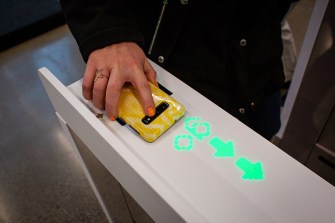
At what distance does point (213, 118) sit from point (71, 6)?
35 cm

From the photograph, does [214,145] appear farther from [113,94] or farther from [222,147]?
[113,94]

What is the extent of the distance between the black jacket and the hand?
0.02m

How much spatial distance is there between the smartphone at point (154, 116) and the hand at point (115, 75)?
0.01 m

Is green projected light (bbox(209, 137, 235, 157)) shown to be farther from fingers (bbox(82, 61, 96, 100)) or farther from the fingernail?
fingers (bbox(82, 61, 96, 100))

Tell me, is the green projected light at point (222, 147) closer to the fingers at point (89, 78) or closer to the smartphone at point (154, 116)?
the smartphone at point (154, 116)

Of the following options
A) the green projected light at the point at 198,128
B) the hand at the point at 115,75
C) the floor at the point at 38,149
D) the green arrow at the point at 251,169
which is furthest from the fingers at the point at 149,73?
the floor at the point at 38,149

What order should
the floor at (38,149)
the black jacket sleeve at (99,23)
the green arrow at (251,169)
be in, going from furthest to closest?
the floor at (38,149), the black jacket sleeve at (99,23), the green arrow at (251,169)

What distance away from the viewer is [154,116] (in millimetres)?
504

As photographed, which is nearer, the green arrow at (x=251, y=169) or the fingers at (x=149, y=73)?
the green arrow at (x=251, y=169)

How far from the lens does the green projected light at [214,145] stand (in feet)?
1.47

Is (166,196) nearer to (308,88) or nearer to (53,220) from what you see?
(308,88)

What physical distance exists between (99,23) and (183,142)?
272mm

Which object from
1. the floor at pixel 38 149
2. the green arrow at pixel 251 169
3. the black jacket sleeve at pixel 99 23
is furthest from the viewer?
the floor at pixel 38 149

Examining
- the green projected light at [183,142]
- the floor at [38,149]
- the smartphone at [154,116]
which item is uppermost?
the smartphone at [154,116]
